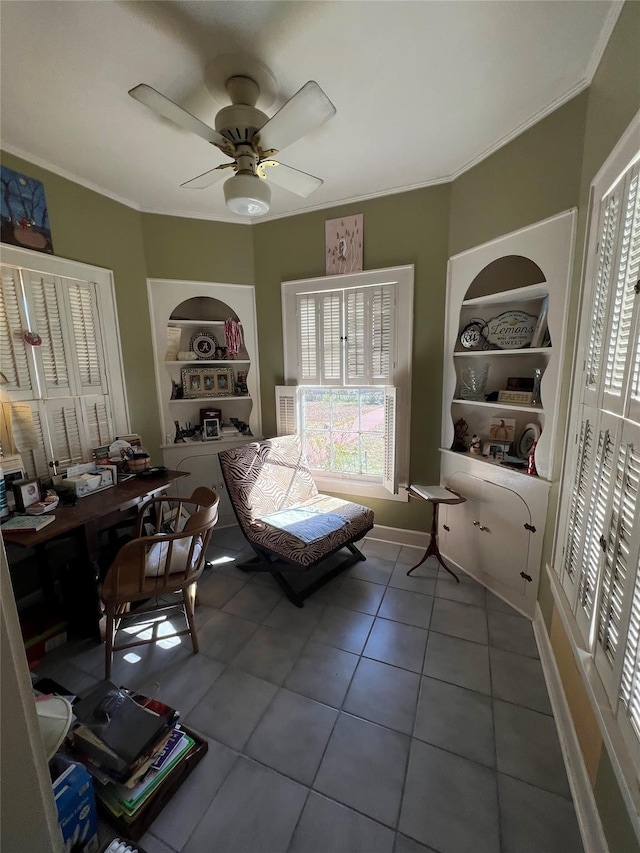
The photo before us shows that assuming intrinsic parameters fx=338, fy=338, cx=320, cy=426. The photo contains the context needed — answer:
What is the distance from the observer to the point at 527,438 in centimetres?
225

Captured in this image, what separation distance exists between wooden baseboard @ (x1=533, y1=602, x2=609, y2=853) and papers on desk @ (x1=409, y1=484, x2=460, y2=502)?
0.91 m

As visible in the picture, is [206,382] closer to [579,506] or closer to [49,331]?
[49,331]

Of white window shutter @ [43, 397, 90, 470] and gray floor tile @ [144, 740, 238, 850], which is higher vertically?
white window shutter @ [43, 397, 90, 470]

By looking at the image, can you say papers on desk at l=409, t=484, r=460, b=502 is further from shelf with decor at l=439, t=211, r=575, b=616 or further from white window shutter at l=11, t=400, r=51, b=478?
white window shutter at l=11, t=400, r=51, b=478

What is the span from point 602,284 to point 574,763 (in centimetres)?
189

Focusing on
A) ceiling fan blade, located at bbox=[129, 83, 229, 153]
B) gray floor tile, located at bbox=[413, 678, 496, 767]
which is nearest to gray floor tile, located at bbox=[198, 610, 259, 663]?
gray floor tile, located at bbox=[413, 678, 496, 767]

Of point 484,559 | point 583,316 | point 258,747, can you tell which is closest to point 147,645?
point 258,747

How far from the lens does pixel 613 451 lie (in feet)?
3.92

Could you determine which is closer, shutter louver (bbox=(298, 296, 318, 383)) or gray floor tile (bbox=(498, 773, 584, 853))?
gray floor tile (bbox=(498, 773, 584, 853))

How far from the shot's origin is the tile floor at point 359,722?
1.17 m

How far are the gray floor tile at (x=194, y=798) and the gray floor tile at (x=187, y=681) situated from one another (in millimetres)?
252

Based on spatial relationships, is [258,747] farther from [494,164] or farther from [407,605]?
[494,164]

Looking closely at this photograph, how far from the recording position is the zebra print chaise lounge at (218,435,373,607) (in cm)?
227

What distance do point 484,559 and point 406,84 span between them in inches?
109
